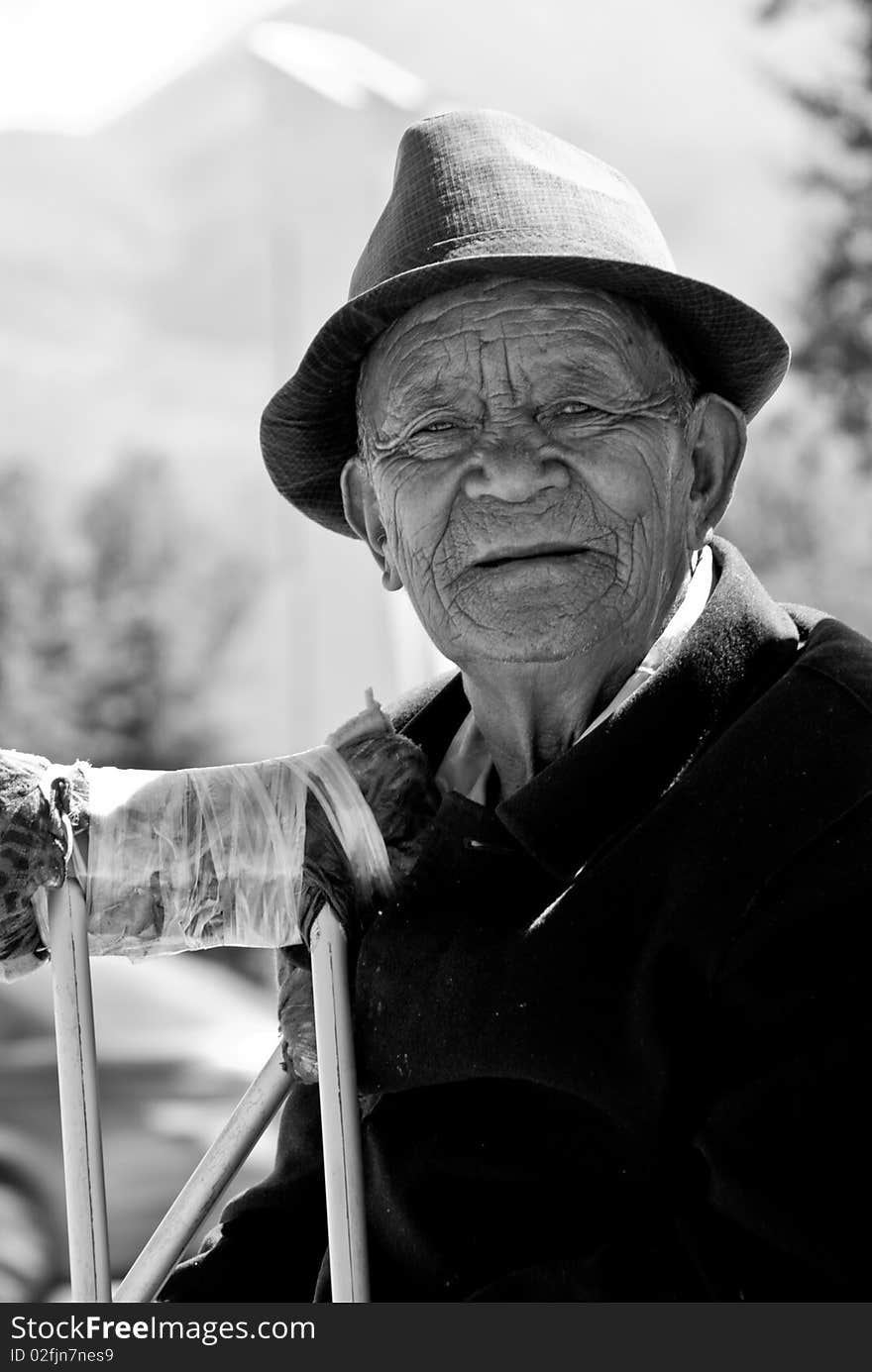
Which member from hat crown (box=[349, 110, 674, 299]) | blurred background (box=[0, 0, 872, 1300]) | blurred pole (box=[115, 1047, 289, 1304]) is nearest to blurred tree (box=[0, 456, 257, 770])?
blurred background (box=[0, 0, 872, 1300])

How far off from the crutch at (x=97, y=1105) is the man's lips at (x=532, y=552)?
1.40 ft

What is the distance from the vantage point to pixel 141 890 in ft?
5.97

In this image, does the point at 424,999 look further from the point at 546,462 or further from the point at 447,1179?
the point at 546,462

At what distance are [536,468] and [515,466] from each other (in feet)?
0.08

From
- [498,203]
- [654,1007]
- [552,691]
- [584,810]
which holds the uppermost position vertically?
[498,203]

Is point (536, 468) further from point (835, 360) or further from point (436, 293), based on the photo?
point (835, 360)

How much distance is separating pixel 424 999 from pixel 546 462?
60cm

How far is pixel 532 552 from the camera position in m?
1.86

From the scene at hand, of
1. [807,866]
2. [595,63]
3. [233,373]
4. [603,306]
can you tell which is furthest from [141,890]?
[233,373]

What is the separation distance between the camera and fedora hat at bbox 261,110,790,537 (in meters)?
1.86

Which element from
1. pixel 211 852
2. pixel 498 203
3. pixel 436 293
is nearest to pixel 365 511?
pixel 436 293

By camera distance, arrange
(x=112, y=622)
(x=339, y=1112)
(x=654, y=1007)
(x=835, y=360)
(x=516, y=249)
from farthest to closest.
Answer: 1. (x=112, y=622)
2. (x=835, y=360)
3. (x=516, y=249)
4. (x=339, y=1112)
5. (x=654, y=1007)

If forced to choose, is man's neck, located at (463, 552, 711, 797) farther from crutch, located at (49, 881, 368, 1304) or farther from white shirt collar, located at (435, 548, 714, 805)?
crutch, located at (49, 881, 368, 1304)

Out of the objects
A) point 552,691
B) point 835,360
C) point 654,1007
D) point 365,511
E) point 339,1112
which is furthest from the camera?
point 835,360
